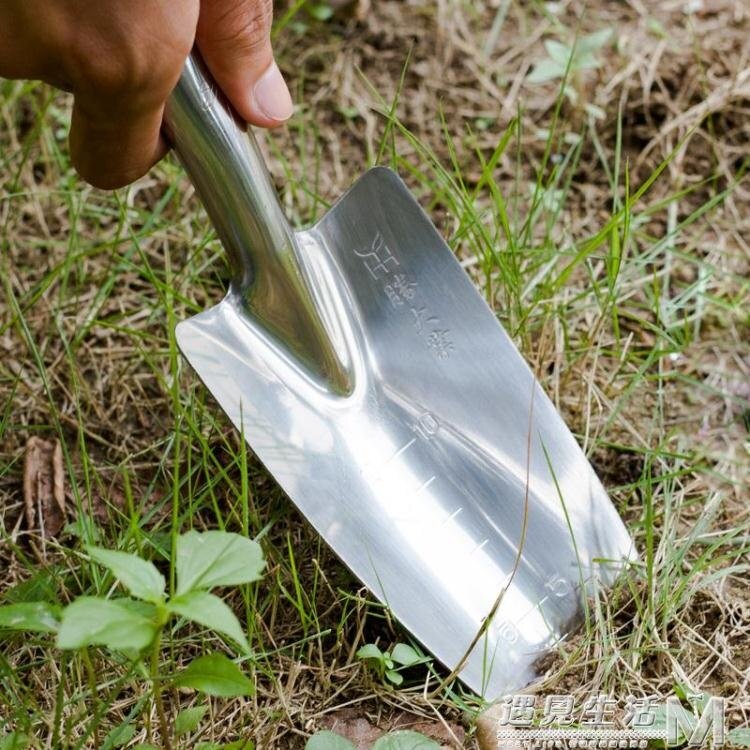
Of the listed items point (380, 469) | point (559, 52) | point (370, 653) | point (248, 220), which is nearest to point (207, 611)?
point (370, 653)

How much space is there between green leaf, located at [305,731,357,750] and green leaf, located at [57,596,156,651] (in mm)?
270

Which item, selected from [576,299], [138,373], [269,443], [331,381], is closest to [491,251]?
[576,299]

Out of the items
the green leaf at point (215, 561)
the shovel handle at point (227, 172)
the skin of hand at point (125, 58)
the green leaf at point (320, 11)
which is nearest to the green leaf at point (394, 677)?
the green leaf at point (215, 561)

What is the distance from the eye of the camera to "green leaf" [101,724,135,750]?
39.7 inches

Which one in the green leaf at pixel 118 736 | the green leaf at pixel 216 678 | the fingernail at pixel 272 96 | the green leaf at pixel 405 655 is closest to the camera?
the green leaf at pixel 216 678

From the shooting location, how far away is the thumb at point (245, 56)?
1117 millimetres

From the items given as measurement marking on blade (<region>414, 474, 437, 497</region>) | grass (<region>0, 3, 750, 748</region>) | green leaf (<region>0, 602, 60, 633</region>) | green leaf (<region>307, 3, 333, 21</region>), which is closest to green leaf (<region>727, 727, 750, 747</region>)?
grass (<region>0, 3, 750, 748</region>)

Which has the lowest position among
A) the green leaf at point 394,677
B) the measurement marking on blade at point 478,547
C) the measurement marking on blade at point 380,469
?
the green leaf at point 394,677

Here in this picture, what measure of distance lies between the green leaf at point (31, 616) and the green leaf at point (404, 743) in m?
0.33

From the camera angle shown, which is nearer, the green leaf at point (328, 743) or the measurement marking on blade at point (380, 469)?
the green leaf at point (328, 743)

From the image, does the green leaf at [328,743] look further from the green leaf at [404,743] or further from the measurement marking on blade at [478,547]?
the measurement marking on blade at [478,547]

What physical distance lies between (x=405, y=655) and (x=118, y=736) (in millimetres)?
307

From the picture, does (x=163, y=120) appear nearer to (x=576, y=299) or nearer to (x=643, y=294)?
(x=576, y=299)

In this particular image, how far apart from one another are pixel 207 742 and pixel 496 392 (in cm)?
52
